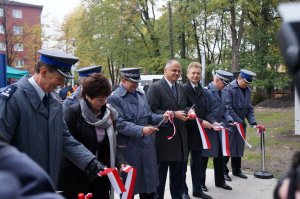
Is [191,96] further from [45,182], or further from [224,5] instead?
[224,5]

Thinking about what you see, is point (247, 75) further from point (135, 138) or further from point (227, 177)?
point (135, 138)

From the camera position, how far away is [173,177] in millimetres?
5215

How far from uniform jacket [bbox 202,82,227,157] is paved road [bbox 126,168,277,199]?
2.02ft

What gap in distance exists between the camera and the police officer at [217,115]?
591 cm

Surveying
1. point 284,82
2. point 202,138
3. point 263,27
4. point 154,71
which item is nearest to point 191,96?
point 202,138

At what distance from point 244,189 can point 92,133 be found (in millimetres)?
3632

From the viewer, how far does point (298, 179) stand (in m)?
1.06

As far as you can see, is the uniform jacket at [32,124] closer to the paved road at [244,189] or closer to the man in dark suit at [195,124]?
the man in dark suit at [195,124]

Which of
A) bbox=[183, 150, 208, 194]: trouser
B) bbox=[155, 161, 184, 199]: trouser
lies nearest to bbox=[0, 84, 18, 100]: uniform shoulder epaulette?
bbox=[155, 161, 184, 199]: trouser

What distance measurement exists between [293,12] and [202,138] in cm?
450

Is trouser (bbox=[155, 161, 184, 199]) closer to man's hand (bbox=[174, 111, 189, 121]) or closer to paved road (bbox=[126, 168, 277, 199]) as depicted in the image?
paved road (bbox=[126, 168, 277, 199])

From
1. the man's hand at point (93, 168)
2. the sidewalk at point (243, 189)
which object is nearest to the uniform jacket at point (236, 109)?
the sidewalk at point (243, 189)

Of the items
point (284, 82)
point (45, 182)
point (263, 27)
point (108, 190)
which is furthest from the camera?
point (263, 27)

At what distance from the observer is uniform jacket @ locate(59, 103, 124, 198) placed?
3.35 meters
